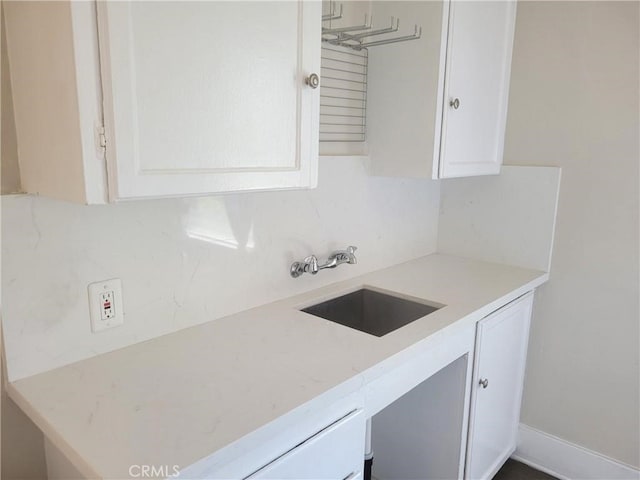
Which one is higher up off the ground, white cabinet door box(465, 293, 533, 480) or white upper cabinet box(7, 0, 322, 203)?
white upper cabinet box(7, 0, 322, 203)

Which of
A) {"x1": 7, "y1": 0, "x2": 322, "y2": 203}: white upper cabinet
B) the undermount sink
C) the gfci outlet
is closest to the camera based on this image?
{"x1": 7, "y1": 0, "x2": 322, "y2": 203}: white upper cabinet

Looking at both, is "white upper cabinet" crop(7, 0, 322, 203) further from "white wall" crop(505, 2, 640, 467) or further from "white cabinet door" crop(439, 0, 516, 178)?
"white wall" crop(505, 2, 640, 467)

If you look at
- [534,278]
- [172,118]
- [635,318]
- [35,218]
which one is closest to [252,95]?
[172,118]

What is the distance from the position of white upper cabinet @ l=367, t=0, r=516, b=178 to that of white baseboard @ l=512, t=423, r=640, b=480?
131 centimetres

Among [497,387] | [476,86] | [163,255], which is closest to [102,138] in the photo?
[163,255]

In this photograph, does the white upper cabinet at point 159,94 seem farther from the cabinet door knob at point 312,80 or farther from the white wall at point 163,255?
the white wall at point 163,255

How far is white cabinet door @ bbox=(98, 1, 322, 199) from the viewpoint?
86 cm

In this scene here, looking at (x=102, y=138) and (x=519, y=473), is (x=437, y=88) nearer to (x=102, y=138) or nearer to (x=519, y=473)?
(x=102, y=138)

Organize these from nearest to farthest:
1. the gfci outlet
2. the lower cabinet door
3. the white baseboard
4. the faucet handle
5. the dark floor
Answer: the lower cabinet door < the gfci outlet < the faucet handle < the white baseboard < the dark floor

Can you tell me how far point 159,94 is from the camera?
0.91 meters

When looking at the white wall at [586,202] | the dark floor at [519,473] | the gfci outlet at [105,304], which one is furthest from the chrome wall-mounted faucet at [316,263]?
the dark floor at [519,473]

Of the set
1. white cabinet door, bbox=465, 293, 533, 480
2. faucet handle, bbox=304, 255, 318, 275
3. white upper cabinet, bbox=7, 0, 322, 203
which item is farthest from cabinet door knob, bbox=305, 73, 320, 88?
white cabinet door, bbox=465, 293, 533, 480

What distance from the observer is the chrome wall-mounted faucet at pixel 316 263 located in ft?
5.41

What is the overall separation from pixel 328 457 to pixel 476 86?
150cm
